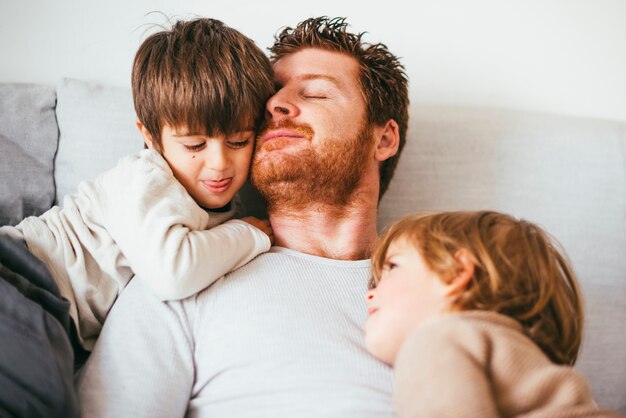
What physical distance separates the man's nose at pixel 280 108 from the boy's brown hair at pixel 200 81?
1.1 inches

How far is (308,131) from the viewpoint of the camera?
1319 millimetres

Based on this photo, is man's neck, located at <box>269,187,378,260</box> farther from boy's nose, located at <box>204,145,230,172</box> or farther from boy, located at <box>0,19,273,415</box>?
boy's nose, located at <box>204,145,230,172</box>

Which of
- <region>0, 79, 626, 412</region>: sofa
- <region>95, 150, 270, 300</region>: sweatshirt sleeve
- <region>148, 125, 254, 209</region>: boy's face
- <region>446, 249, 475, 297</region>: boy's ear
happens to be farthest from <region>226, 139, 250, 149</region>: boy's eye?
<region>446, 249, 475, 297</region>: boy's ear

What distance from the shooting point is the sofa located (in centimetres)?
139

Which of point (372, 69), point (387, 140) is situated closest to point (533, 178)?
point (387, 140)

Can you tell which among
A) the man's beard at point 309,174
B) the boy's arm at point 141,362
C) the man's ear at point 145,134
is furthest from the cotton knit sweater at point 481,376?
the man's ear at point 145,134

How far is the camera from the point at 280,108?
1300 millimetres

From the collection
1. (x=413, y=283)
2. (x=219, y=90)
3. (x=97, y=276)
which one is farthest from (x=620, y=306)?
(x=97, y=276)

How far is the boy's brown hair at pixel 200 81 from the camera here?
1.21m

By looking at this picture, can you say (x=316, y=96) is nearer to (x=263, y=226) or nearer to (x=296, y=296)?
(x=263, y=226)

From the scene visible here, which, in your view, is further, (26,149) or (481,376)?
(26,149)

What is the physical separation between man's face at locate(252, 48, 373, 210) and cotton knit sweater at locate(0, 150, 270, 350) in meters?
0.15

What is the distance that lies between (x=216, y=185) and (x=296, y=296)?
336 mm

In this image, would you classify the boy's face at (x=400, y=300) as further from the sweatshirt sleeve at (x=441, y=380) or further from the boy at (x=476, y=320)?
the sweatshirt sleeve at (x=441, y=380)
